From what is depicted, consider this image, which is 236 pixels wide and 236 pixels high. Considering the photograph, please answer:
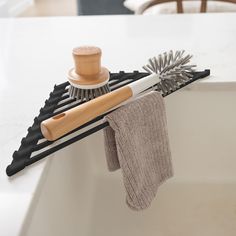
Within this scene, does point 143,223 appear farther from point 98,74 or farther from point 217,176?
point 98,74

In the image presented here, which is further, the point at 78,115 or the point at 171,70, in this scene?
the point at 171,70

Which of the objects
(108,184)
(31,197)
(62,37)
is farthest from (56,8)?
(31,197)

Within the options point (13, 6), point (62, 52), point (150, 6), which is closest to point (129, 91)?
point (62, 52)

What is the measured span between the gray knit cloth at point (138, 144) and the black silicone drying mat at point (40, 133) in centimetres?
4

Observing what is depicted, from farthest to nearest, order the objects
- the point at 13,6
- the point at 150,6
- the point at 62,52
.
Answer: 1. the point at 13,6
2. the point at 150,6
3. the point at 62,52

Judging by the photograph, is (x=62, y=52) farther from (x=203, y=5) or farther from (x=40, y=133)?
(x=203, y=5)

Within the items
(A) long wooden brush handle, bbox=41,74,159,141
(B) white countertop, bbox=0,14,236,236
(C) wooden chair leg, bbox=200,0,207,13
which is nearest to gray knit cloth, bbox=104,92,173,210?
(A) long wooden brush handle, bbox=41,74,159,141

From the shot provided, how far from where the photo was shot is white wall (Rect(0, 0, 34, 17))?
3191 millimetres

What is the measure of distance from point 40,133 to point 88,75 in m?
0.14

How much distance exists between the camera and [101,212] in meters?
0.90

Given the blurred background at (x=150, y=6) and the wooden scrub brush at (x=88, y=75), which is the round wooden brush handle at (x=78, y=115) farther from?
the blurred background at (x=150, y=6)

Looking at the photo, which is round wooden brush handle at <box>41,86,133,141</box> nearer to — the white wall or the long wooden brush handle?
the long wooden brush handle

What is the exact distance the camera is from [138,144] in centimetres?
68

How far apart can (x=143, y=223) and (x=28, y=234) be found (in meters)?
0.42
